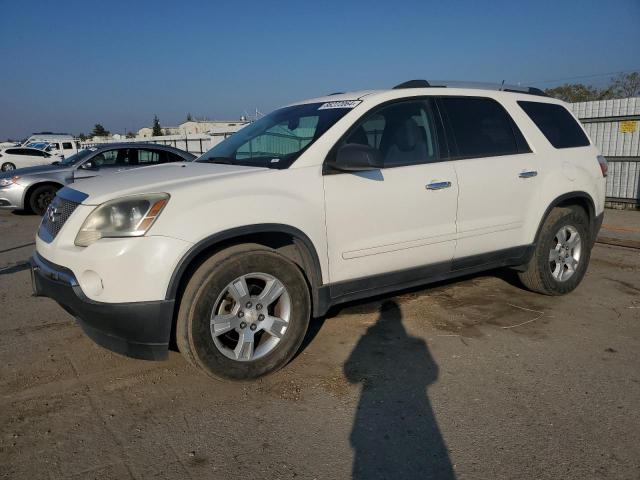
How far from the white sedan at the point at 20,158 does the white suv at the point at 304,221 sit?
21.4m

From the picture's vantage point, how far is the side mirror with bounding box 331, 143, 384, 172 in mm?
3318

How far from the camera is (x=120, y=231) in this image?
286 cm

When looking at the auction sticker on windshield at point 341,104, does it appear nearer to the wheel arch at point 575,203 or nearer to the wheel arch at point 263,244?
the wheel arch at point 263,244

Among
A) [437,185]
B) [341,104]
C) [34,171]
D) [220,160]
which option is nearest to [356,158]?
[341,104]

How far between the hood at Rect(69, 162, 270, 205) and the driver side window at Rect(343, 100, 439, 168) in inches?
35.0

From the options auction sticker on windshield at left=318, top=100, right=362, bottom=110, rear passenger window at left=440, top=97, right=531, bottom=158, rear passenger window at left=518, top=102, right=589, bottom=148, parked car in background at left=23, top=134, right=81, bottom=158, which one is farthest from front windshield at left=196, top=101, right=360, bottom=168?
parked car in background at left=23, top=134, right=81, bottom=158

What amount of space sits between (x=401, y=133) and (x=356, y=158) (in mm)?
718

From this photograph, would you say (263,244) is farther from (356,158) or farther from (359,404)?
(359,404)

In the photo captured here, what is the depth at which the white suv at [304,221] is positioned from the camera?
113 inches

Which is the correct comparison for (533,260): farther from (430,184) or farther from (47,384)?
(47,384)

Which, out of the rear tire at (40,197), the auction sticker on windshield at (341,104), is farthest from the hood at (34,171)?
the auction sticker on windshield at (341,104)

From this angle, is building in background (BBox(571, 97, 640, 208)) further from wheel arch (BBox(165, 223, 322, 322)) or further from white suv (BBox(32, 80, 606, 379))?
wheel arch (BBox(165, 223, 322, 322))

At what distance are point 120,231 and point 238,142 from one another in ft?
5.57

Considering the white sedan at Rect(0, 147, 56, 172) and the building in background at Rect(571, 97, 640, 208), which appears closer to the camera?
the building in background at Rect(571, 97, 640, 208)
